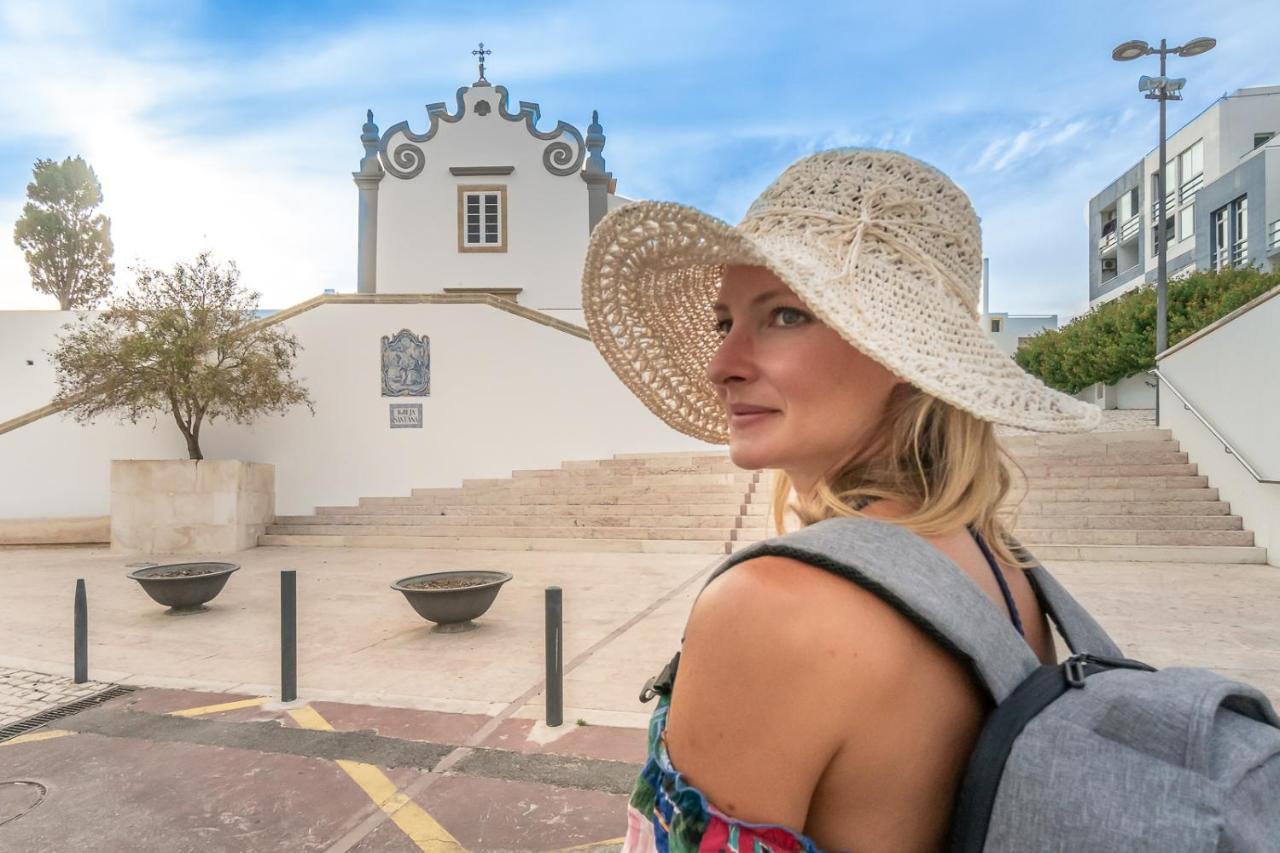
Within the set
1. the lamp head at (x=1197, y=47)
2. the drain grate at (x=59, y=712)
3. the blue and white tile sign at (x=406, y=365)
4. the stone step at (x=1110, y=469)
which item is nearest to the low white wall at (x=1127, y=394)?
the lamp head at (x=1197, y=47)

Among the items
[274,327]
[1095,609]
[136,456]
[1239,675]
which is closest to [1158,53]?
[1095,609]

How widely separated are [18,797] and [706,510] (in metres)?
9.46

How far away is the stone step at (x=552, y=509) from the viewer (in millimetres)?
12266

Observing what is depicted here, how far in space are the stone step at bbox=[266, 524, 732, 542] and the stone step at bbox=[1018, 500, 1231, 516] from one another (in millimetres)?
4342

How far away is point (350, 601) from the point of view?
814 centimetres

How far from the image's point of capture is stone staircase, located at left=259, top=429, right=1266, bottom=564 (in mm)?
9883

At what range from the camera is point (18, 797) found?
363 cm

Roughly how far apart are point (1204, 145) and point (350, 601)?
120ft

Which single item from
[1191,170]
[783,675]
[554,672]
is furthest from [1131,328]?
[783,675]

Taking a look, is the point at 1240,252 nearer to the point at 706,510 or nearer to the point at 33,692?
the point at 706,510

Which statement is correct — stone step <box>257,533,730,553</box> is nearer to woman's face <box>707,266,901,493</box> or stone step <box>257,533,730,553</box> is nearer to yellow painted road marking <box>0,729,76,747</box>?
yellow painted road marking <box>0,729,76,747</box>

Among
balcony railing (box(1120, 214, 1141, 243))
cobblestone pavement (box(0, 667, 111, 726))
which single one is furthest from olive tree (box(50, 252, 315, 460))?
balcony railing (box(1120, 214, 1141, 243))

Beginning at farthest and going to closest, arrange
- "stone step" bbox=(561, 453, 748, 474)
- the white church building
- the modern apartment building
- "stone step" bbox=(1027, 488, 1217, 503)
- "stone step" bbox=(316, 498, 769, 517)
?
the modern apartment building
the white church building
"stone step" bbox=(561, 453, 748, 474)
"stone step" bbox=(316, 498, 769, 517)
"stone step" bbox=(1027, 488, 1217, 503)

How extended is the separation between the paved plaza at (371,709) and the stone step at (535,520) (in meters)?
2.96
